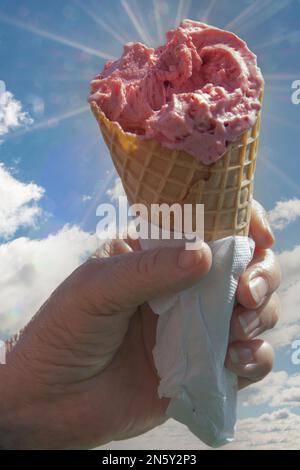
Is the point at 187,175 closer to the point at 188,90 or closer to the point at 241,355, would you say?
the point at 188,90

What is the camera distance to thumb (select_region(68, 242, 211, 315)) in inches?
94.1

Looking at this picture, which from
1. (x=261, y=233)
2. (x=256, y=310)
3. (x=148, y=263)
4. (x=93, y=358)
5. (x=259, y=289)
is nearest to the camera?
(x=148, y=263)

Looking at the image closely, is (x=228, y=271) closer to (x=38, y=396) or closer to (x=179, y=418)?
(x=179, y=418)

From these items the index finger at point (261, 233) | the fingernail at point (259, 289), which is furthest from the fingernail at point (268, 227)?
the fingernail at point (259, 289)

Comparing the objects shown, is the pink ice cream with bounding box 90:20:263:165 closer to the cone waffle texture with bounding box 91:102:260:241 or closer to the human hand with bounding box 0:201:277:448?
the cone waffle texture with bounding box 91:102:260:241

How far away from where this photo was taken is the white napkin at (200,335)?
257 cm

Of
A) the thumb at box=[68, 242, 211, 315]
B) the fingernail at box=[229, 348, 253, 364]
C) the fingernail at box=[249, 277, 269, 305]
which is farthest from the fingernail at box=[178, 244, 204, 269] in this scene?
the fingernail at box=[229, 348, 253, 364]

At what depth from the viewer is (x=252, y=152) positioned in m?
2.61

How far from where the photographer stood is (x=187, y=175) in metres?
2.39

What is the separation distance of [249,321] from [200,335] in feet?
1.93

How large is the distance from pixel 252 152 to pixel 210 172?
1.27 ft

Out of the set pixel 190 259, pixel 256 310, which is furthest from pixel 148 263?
pixel 256 310

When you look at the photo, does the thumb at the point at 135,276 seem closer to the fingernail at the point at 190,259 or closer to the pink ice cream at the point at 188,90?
the fingernail at the point at 190,259

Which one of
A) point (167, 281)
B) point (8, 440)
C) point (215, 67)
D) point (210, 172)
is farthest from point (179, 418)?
point (215, 67)
